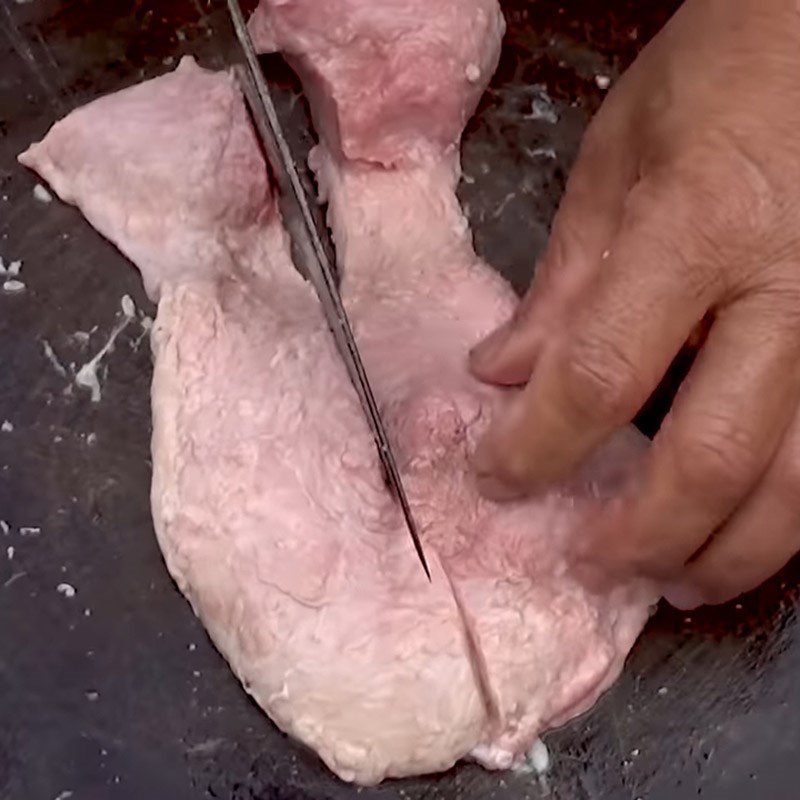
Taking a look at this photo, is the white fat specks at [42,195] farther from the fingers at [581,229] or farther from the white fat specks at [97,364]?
the fingers at [581,229]

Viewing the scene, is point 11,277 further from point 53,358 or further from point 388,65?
point 388,65

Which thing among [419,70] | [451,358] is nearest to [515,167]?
[419,70]

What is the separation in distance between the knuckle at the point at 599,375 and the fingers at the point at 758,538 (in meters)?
0.12

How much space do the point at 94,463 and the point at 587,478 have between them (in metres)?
0.41

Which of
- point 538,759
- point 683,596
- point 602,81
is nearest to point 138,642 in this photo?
point 538,759

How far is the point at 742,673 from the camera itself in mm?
1131

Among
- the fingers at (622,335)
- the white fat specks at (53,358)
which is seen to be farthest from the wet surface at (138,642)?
the fingers at (622,335)

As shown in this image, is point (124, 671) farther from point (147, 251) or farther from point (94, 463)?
point (147, 251)

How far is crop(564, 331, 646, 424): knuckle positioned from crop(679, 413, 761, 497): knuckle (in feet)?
0.17

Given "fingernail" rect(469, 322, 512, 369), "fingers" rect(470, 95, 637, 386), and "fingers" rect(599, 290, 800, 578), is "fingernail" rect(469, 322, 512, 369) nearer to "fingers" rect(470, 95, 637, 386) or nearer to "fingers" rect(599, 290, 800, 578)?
"fingers" rect(470, 95, 637, 386)

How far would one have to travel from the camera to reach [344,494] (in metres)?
1.09

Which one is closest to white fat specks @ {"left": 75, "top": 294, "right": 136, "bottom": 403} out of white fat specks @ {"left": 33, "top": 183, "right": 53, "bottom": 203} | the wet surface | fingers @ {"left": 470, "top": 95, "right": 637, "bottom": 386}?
the wet surface

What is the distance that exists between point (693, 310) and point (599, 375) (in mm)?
89

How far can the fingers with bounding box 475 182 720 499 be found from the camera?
94 cm
